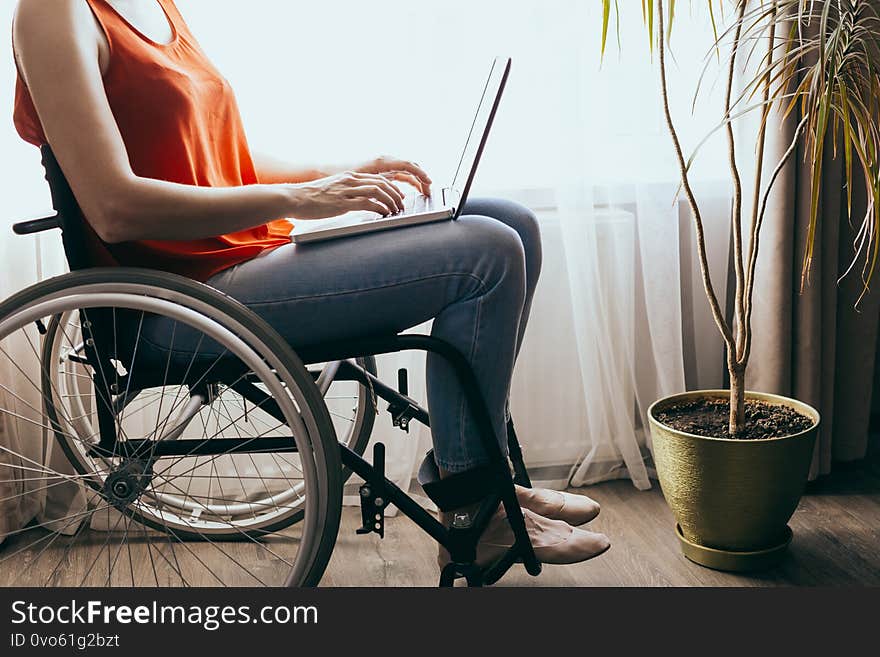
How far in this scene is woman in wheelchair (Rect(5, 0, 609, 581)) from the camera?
104 centimetres

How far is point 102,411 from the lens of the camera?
118 cm

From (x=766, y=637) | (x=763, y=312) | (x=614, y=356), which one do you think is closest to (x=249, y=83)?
(x=614, y=356)

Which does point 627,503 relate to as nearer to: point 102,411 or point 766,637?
point 766,637

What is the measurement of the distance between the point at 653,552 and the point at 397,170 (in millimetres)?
794

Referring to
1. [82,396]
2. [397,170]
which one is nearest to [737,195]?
[397,170]

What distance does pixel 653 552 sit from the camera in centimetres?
159

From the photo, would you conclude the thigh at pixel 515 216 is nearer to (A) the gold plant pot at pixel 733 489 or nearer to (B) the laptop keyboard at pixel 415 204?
(B) the laptop keyboard at pixel 415 204

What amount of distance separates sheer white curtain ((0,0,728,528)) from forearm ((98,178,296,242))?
→ 600mm

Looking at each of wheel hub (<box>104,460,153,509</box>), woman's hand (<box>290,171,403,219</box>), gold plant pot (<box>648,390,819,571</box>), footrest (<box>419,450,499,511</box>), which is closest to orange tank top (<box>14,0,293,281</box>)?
woman's hand (<box>290,171,403,219</box>)

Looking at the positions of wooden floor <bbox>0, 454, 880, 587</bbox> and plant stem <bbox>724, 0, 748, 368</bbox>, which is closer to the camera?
plant stem <bbox>724, 0, 748, 368</bbox>

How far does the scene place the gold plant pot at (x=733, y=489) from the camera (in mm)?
1425

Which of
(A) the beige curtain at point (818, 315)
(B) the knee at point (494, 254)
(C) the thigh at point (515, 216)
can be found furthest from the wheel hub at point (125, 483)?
(A) the beige curtain at point (818, 315)

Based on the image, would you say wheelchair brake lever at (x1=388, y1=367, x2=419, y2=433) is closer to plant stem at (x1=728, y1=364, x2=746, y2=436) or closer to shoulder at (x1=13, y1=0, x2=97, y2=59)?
plant stem at (x1=728, y1=364, x2=746, y2=436)

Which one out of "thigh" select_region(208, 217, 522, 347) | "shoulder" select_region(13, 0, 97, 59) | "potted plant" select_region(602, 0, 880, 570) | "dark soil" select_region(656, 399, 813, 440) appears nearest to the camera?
"shoulder" select_region(13, 0, 97, 59)
